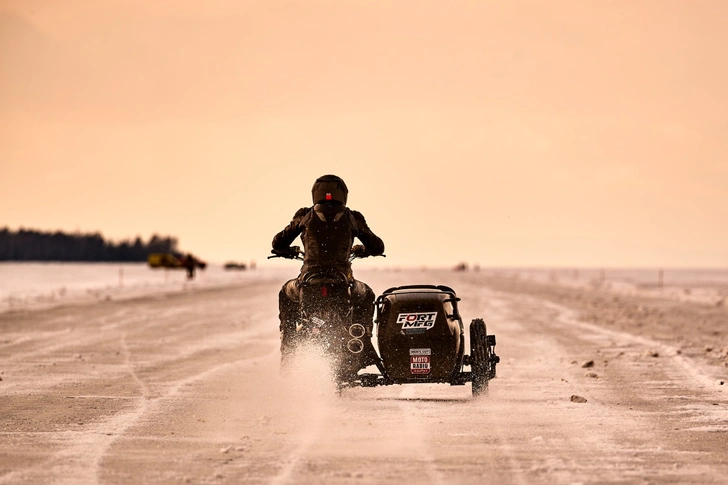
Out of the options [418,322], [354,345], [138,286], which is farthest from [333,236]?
[138,286]

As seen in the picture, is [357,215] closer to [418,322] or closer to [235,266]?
[418,322]

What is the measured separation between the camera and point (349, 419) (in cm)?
1030

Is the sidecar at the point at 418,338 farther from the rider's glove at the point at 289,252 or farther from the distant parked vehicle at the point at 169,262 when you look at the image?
the distant parked vehicle at the point at 169,262

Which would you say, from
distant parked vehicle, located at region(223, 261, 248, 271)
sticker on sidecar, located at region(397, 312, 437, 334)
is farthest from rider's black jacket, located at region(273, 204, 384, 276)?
distant parked vehicle, located at region(223, 261, 248, 271)

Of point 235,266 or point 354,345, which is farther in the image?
point 235,266

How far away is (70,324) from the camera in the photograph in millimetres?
28328

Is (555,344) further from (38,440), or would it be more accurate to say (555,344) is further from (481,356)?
(38,440)

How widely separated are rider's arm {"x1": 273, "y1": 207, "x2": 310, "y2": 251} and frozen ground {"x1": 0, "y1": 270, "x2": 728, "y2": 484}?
1.43 m

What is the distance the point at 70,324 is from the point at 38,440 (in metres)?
19.8

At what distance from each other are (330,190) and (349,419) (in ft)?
8.49

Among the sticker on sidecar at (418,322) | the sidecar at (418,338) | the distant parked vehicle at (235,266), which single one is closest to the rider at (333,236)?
the sidecar at (418,338)

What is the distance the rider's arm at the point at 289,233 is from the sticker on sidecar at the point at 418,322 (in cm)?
171

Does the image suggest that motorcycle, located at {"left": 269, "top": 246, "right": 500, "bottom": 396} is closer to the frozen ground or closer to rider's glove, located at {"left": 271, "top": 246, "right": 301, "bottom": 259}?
the frozen ground

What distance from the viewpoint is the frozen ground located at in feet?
25.4
